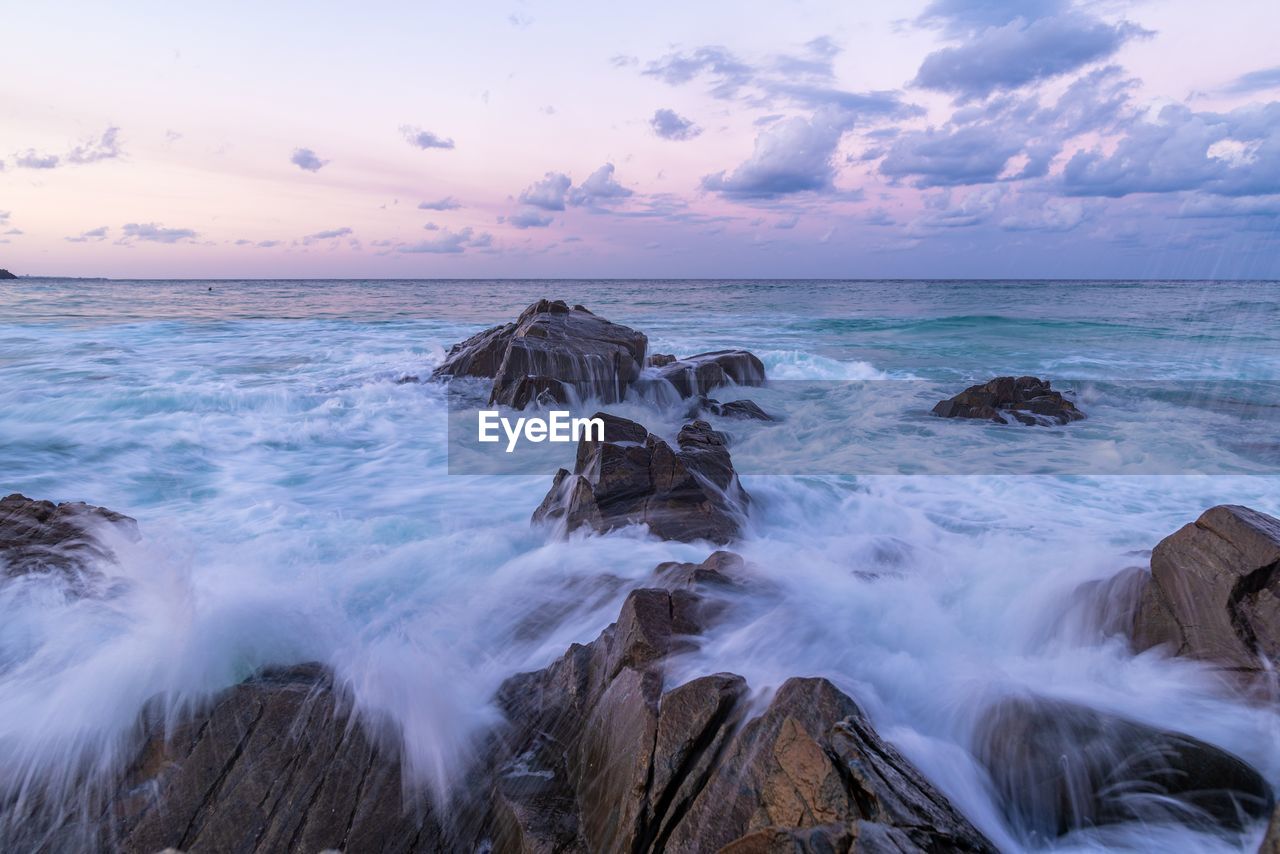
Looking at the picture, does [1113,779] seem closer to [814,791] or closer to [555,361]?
[814,791]

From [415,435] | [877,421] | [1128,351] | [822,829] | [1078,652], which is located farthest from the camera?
[1128,351]

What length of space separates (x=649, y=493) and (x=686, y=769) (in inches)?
151

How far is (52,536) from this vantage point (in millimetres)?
4902

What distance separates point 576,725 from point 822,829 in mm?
1688

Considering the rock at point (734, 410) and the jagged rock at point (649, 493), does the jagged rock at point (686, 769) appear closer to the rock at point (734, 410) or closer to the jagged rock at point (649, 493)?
the jagged rock at point (649, 493)

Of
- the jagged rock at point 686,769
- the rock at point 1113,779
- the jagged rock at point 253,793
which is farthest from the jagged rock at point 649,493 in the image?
the rock at point 1113,779

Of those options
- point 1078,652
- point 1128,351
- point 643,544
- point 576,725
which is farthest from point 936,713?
point 1128,351

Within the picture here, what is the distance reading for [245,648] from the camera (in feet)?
12.4

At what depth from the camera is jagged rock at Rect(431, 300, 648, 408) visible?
12922mm

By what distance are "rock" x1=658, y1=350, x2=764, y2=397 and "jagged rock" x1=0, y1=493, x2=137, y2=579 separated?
10.0 metres

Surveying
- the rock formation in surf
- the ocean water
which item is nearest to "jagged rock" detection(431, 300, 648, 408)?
the rock formation in surf

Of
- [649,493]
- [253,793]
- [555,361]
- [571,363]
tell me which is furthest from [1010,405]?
[253,793]

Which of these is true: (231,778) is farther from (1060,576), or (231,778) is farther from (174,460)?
(174,460)

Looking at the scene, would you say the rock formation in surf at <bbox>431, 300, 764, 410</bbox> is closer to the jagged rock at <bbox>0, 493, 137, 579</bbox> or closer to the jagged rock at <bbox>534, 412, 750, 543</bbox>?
the jagged rock at <bbox>534, 412, 750, 543</bbox>
